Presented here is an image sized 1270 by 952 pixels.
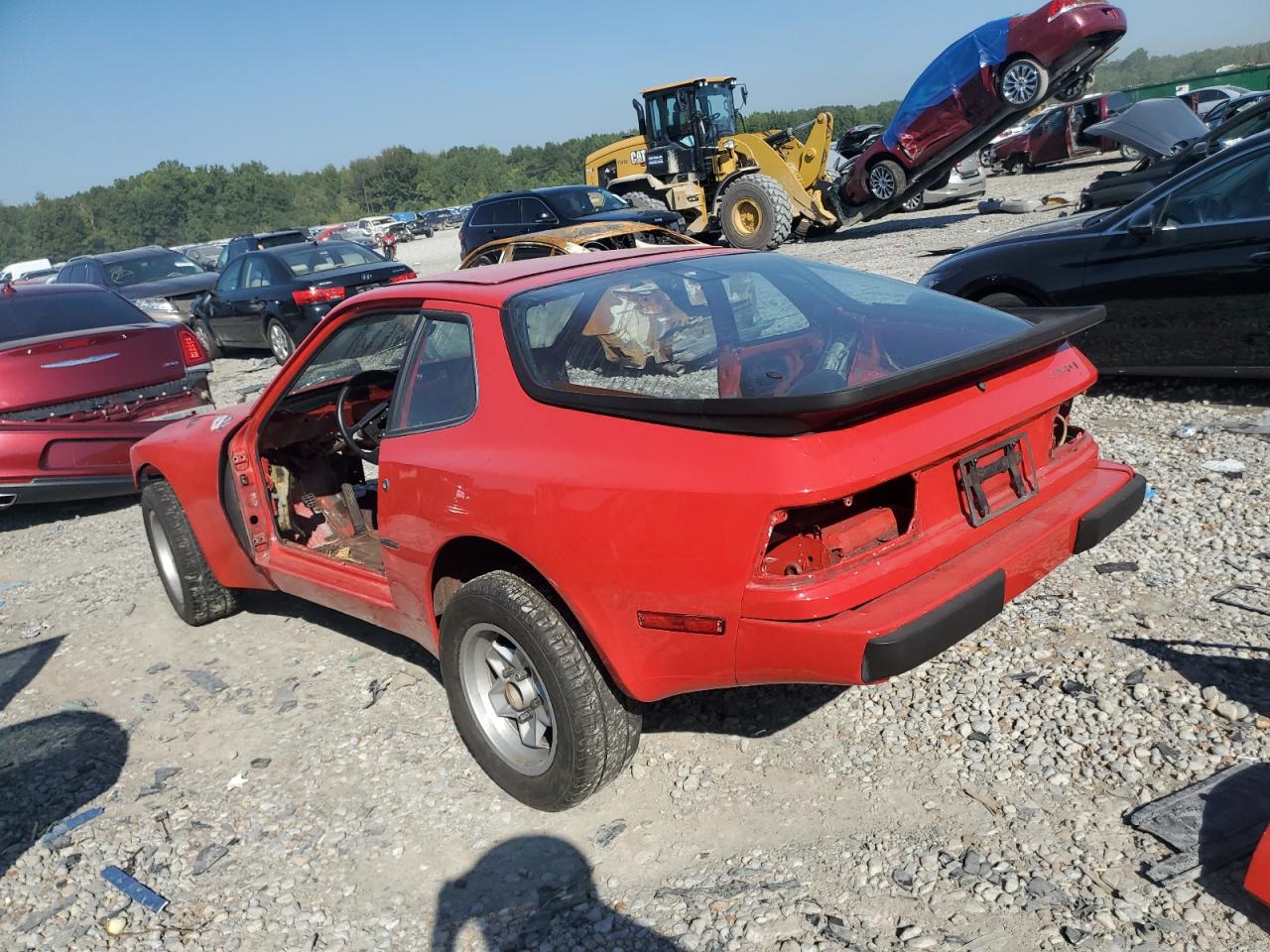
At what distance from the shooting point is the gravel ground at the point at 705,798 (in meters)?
2.47

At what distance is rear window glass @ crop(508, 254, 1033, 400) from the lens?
280cm

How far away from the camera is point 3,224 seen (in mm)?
86062

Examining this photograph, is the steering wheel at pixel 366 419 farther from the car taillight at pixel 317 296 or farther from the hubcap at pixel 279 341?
the hubcap at pixel 279 341

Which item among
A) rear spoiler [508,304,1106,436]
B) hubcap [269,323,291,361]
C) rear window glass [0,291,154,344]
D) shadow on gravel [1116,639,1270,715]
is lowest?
shadow on gravel [1116,639,1270,715]

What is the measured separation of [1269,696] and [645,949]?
217 centimetres

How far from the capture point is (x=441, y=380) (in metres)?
3.22

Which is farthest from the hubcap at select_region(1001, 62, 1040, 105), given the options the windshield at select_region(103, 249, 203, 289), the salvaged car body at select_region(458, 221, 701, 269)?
the windshield at select_region(103, 249, 203, 289)

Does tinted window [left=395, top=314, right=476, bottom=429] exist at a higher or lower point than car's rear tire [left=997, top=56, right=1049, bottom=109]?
lower

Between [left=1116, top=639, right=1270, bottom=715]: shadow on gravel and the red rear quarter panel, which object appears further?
the red rear quarter panel

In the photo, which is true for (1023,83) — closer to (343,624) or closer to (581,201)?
(581,201)

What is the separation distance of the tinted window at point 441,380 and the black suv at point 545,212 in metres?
10.8

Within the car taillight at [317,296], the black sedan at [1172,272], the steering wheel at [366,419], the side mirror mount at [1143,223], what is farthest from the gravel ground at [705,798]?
the car taillight at [317,296]

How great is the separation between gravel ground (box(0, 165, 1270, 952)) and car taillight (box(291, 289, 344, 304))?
8.11 m

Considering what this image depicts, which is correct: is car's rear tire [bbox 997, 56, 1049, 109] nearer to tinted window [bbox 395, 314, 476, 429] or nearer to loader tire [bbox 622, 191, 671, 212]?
loader tire [bbox 622, 191, 671, 212]
